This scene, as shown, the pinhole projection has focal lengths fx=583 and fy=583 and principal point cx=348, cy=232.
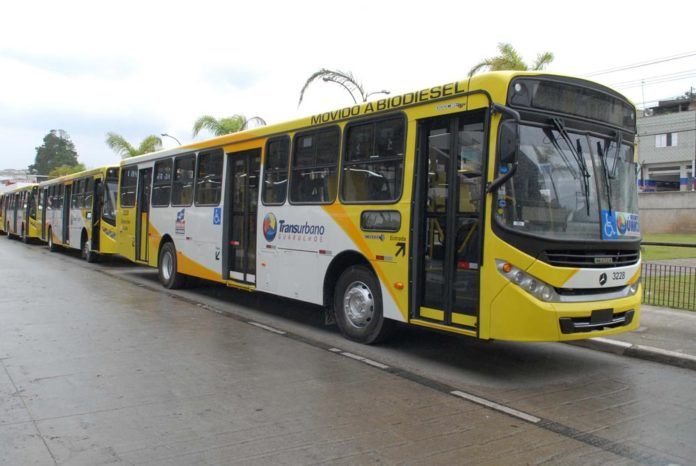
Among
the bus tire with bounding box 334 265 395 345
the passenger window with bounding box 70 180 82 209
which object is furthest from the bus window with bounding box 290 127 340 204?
the passenger window with bounding box 70 180 82 209

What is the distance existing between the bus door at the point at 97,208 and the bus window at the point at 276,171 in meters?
10.1

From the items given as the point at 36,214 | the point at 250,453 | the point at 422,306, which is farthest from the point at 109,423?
the point at 36,214

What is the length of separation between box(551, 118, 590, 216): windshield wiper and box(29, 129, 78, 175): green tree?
127983mm

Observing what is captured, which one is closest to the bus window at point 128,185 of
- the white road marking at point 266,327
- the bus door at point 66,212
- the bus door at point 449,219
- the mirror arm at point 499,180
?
the bus door at point 66,212

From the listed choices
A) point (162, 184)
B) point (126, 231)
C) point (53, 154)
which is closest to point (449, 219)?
point (162, 184)

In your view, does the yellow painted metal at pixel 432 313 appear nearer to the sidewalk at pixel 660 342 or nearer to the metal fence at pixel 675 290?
the sidewalk at pixel 660 342

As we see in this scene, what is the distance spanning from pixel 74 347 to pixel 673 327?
26.9 ft

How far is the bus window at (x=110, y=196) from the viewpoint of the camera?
16609 millimetres

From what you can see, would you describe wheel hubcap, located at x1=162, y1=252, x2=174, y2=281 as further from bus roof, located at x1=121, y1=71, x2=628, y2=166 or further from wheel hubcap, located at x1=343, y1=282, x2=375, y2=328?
wheel hubcap, located at x1=343, y1=282, x2=375, y2=328

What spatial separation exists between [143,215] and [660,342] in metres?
11.3

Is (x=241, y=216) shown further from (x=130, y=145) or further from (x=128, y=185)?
(x=130, y=145)

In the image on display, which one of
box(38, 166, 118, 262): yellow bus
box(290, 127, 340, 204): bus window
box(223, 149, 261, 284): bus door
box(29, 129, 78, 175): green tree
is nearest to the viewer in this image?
box(290, 127, 340, 204): bus window

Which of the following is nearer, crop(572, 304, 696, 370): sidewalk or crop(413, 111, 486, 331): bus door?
crop(413, 111, 486, 331): bus door

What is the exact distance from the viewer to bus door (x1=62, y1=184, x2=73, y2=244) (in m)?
21.1
